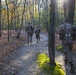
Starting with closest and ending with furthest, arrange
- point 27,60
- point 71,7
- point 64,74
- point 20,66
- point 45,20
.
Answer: point 64,74 → point 20,66 → point 27,60 → point 71,7 → point 45,20

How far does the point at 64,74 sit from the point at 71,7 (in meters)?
9.14

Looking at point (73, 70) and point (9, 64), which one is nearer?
point (73, 70)

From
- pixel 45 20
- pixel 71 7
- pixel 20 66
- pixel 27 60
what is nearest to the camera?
pixel 20 66

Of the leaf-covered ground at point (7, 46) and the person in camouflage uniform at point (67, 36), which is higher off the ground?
the person in camouflage uniform at point (67, 36)

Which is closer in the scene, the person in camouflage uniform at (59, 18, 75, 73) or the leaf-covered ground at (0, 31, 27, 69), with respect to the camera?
the person in camouflage uniform at (59, 18, 75, 73)

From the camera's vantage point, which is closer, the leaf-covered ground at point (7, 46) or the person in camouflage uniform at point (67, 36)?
the person in camouflage uniform at point (67, 36)

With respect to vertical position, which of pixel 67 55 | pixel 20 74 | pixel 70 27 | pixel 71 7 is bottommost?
pixel 20 74

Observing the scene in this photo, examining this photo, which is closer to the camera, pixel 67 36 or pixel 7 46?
pixel 67 36

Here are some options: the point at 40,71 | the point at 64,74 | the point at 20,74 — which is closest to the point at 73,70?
the point at 64,74

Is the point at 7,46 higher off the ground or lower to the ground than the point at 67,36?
lower

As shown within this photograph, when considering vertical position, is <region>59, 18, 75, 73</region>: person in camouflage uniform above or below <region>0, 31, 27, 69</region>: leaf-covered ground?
above

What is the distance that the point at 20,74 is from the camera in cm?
933

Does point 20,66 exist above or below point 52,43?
below

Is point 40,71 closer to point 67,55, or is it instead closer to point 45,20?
point 67,55
